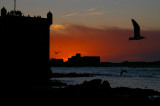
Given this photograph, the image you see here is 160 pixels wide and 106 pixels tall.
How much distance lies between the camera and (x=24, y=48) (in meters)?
47.8

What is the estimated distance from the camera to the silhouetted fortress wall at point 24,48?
4572 centimetres

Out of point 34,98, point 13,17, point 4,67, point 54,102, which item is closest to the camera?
point 54,102

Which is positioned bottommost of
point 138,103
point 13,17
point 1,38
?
point 138,103

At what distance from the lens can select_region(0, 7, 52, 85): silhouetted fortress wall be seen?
4572 centimetres

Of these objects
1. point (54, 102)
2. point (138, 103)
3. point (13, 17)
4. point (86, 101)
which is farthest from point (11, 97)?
point (13, 17)

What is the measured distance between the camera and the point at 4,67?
45031 millimetres

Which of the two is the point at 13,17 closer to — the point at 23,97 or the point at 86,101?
the point at 23,97

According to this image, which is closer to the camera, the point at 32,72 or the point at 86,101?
the point at 86,101

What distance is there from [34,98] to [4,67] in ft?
77.9

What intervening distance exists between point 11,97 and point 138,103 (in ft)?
35.3

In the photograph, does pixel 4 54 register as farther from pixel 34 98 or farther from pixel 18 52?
pixel 34 98

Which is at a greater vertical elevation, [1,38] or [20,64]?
[1,38]

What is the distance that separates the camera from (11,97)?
78.8 ft

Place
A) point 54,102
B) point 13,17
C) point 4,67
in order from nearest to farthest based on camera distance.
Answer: point 54,102
point 4,67
point 13,17
